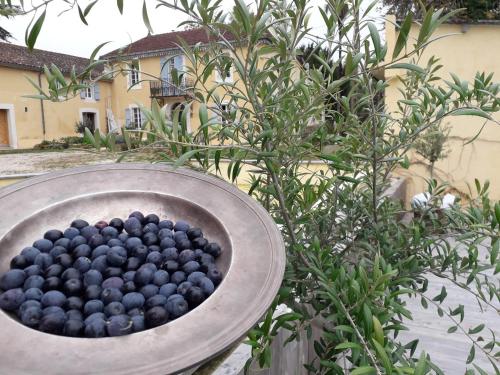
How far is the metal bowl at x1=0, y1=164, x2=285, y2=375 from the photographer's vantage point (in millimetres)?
445

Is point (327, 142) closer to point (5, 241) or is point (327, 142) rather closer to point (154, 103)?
point (154, 103)

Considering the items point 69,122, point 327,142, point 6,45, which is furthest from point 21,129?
point 327,142

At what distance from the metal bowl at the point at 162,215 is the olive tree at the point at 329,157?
92 millimetres

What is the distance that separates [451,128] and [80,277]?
18.4 feet

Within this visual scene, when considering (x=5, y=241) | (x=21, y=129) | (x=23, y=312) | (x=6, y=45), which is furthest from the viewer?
(x=6, y=45)

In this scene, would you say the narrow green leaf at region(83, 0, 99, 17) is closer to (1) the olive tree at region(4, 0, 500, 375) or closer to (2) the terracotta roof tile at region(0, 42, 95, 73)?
(1) the olive tree at region(4, 0, 500, 375)

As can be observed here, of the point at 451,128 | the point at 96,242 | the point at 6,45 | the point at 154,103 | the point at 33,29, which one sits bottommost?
the point at 451,128

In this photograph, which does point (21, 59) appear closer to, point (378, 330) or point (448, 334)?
point (448, 334)

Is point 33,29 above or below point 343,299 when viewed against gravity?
above

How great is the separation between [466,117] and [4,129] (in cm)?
1890

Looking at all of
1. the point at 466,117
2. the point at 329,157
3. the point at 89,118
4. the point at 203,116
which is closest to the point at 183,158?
the point at 203,116

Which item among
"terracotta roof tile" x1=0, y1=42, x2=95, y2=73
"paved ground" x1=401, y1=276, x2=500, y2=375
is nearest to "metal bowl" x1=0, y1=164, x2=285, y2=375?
"paved ground" x1=401, y1=276, x2=500, y2=375

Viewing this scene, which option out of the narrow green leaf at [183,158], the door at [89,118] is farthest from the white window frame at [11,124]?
the narrow green leaf at [183,158]

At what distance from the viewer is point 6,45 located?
19828 mm
